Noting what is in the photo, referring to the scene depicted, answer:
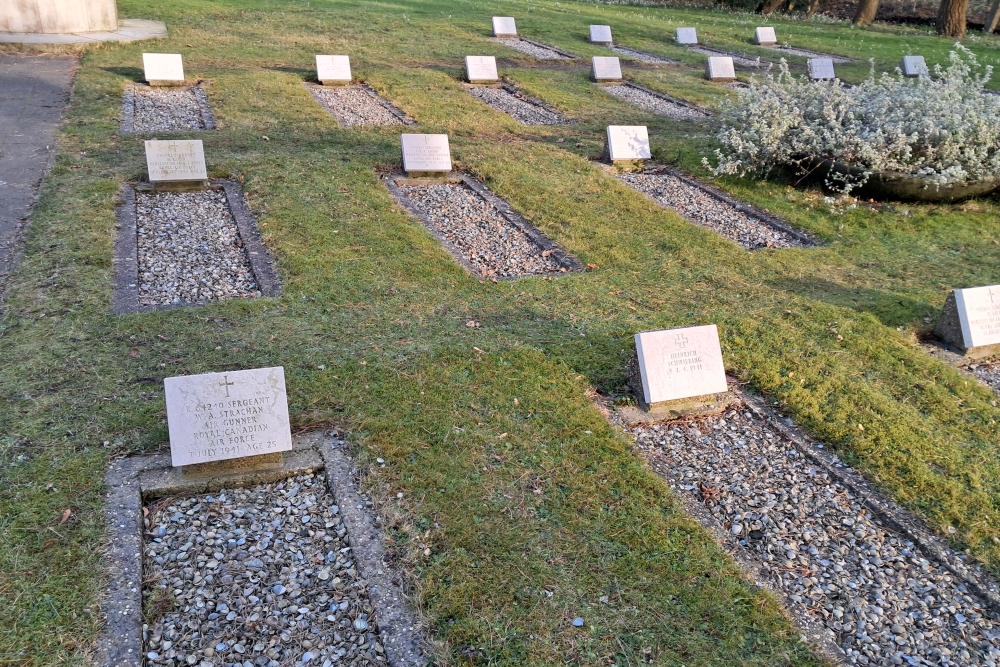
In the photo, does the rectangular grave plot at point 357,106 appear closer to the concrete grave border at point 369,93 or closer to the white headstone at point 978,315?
the concrete grave border at point 369,93

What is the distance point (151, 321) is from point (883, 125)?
8458mm

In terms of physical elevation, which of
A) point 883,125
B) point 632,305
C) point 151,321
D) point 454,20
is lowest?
point 632,305

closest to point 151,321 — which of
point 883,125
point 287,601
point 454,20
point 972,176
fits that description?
point 287,601

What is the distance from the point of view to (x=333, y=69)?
42.0 feet

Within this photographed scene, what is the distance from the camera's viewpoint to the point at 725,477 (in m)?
4.44

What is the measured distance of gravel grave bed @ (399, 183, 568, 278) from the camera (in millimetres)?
7066

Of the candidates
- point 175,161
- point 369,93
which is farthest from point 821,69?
point 175,161

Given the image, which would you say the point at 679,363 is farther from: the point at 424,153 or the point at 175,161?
the point at 175,161

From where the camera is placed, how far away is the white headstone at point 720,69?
15719mm

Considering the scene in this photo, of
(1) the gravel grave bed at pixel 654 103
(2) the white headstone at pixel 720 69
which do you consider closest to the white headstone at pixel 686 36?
(2) the white headstone at pixel 720 69

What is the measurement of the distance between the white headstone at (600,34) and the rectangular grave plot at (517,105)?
5895mm

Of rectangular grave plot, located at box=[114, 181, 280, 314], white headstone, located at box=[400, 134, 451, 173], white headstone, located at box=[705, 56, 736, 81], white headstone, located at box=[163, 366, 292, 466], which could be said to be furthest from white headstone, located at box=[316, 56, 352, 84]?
white headstone, located at box=[163, 366, 292, 466]

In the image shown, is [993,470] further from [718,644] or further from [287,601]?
[287,601]

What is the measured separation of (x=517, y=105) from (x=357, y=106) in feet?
9.03
